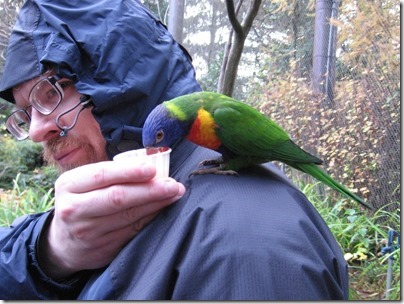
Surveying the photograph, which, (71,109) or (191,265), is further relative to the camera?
(71,109)

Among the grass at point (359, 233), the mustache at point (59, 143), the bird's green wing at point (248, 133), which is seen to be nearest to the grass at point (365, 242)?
the grass at point (359, 233)

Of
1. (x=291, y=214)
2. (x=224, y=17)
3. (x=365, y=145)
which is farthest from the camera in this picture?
(x=224, y=17)

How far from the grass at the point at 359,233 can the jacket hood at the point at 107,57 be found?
1773 mm

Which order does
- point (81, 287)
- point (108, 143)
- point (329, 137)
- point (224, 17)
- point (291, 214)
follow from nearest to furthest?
point (291, 214) → point (81, 287) → point (108, 143) → point (329, 137) → point (224, 17)

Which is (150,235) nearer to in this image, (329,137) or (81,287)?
(81,287)

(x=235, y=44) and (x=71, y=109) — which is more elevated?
(x=235, y=44)

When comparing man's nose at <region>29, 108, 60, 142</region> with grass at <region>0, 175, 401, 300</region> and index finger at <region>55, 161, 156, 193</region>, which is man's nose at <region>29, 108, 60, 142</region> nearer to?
index finger at <region>55, 161, 156, 193</region>

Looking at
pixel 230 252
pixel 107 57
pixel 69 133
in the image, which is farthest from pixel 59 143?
pixel 230 252

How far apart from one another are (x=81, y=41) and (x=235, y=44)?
110 cm

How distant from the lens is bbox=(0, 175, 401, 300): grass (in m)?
2.39

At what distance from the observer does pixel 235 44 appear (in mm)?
1940

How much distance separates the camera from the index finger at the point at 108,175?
0.67 meters

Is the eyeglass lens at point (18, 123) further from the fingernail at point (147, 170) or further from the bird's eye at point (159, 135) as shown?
the fingernail at point (147, 170)

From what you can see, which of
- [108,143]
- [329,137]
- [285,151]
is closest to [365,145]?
[329,137]
